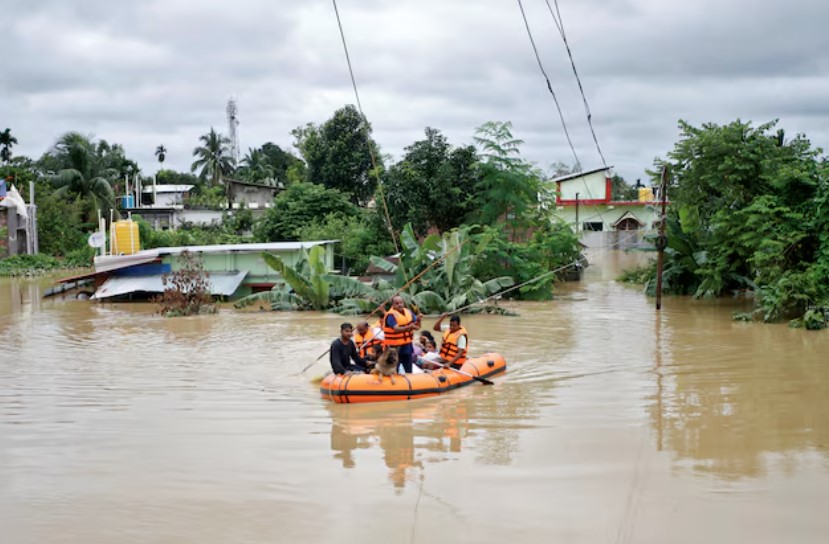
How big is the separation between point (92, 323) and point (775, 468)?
18302mm

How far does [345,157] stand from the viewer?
154 ft

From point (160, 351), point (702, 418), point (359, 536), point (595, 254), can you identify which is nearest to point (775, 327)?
point (702, 418)

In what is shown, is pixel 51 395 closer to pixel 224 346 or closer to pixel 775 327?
pixel 224 346

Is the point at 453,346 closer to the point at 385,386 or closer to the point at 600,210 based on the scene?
the point at 385,386

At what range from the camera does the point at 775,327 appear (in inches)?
767

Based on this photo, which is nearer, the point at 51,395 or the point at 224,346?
the point at 51,395

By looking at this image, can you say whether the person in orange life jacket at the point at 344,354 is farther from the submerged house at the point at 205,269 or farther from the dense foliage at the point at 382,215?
the submerged house at the point at 205,269

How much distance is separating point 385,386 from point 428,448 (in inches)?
95.2

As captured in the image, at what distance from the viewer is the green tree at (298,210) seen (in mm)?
39062

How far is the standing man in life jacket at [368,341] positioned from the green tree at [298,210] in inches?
979

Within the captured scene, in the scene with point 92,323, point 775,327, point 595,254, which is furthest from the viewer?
point 595,254

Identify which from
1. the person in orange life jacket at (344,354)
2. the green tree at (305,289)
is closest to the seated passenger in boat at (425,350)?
the person in orange life jacket at (344,354)

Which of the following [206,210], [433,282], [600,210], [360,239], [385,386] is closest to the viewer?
[385,386]

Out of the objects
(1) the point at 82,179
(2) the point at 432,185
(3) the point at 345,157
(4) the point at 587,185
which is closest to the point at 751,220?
(2) the point at 432,185
